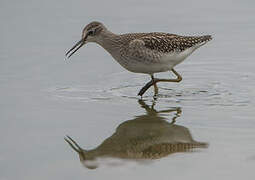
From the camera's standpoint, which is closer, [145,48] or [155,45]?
[145,48]

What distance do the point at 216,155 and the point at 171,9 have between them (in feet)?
24.8

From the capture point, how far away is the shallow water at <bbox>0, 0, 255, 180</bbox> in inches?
289

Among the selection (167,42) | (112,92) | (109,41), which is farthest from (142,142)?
(109,41)

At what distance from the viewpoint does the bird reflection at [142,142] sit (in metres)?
7.62

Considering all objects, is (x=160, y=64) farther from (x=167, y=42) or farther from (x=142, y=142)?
(x=142, y=142)

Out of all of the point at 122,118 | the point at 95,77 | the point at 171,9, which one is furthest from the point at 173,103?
the point at 171,9

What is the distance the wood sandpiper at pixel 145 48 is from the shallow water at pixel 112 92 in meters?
0.46

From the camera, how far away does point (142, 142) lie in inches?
320

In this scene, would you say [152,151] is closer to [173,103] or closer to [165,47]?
[173,103]

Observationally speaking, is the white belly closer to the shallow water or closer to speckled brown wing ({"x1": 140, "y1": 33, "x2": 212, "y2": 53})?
speckled brown wing ({"x1": 140, "y1": 33, "x2": 212, "y2": 53})

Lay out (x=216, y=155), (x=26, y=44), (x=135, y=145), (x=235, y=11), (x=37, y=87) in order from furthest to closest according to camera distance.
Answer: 1. (x=235, y=11)
2. (x=26, y=44)
3. (x=37, y=87)
4. (x=135, y=145)
5. (x=216, y=155)

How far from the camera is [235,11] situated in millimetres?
14320

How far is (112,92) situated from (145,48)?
0.92m

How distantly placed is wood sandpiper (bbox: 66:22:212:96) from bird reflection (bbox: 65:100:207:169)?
4.82ft
